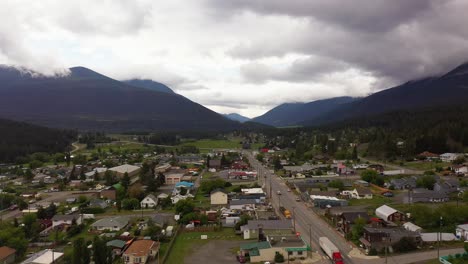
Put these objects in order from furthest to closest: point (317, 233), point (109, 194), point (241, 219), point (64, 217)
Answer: point (109, 194), point (64, 217), point (241, 219), point (317, 233)

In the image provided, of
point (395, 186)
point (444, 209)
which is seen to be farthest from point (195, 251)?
point (395, 186)

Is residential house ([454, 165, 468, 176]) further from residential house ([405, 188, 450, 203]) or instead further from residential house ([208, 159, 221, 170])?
residential house ([208, 159, 221, 170])

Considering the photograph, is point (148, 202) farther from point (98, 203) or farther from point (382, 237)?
point (382, 237)

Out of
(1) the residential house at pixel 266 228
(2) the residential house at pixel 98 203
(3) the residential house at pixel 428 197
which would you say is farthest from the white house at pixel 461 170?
(2) the residential house at pixel 98 203

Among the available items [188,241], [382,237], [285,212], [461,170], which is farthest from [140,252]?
[461,170]

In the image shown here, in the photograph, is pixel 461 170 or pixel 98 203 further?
pixel 461 170

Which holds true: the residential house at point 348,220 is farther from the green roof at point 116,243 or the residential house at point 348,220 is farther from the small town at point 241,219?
the green roof at point 116,243

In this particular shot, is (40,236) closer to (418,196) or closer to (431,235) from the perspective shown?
(431,235)

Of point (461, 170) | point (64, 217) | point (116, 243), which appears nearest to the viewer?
point (116, 243)
